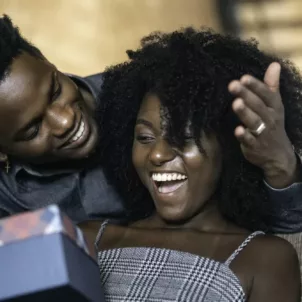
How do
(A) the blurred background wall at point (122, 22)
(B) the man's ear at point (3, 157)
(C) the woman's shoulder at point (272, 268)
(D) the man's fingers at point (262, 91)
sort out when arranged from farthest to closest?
1. (A) the blurred background wall at point (122, 22)
2. (B) the man's ear at point (3, 157)
3. (C) the woman's shoulder at point (272, 268)
4. (D) the man's fingers at point (262, 91)

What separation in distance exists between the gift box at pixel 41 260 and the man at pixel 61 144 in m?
0.30

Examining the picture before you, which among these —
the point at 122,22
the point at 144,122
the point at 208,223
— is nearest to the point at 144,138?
the point at 144,122

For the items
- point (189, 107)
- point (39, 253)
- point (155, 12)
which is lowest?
point (39, 253)

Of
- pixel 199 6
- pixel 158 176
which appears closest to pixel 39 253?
pixel 158 176

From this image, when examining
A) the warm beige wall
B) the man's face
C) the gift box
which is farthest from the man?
the warm beige wall

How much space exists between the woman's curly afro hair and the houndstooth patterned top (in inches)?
3.8

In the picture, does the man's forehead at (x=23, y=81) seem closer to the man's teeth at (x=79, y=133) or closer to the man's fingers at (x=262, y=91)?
the man's teeth at (x=79, y=133)

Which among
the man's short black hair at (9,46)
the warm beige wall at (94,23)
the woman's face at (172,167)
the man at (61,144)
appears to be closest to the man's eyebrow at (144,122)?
the woman's face at (172,167)

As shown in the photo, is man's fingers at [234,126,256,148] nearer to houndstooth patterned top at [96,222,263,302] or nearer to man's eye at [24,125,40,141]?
houndstooth patterned top at [96,222,263,302]

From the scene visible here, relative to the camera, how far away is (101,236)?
128 cm

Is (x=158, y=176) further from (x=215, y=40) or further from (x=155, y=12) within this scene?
(x=155, y=12)

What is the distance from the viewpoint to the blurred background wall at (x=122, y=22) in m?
2.31

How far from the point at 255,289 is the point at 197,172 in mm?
192

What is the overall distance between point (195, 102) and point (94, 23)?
1.25m
